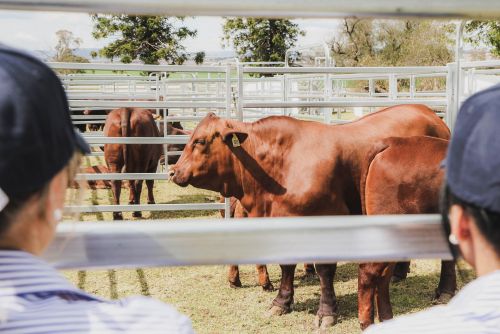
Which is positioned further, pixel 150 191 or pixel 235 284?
pixel 150 191

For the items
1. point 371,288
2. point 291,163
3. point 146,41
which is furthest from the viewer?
point 146,41

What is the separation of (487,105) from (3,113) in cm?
59

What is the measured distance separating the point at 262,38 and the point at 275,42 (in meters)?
0.97

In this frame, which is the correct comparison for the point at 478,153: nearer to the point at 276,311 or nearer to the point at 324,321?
the point at 324,321

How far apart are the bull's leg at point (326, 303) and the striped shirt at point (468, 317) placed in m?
3.52

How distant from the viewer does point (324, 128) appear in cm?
455

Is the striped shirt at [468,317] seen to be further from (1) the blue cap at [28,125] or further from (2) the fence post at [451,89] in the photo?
(2) the fence post at [451,89]

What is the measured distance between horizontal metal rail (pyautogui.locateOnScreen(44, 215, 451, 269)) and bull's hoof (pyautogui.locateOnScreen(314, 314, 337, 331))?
341 centimetres

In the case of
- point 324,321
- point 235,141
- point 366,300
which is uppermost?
point 235,141

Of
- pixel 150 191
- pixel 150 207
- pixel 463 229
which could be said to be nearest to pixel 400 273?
pixel 150 207

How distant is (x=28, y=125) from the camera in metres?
0.65

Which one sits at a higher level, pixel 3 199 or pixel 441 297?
pixel 3 199

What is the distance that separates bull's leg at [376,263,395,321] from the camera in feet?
12.3

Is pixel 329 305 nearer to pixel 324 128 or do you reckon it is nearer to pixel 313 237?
pixel 324 128
